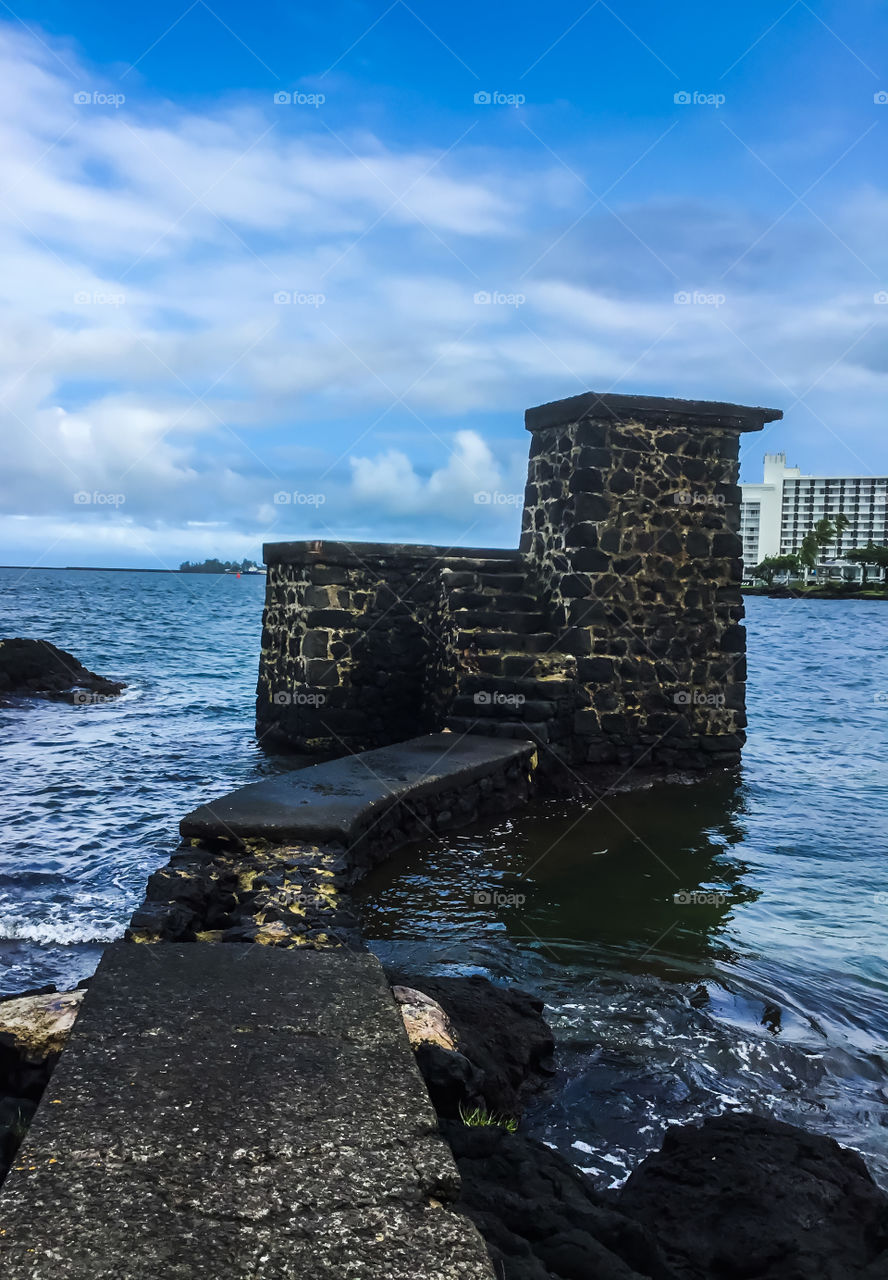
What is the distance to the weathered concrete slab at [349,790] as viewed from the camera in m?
6.60

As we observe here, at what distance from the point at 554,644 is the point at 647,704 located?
4.02 ft

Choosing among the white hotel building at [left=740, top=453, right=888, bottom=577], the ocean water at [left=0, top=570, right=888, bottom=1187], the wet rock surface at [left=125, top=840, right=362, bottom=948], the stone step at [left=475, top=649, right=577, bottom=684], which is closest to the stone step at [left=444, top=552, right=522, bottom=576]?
the stone step at [left=475, top=649, right=577, bottom=684]

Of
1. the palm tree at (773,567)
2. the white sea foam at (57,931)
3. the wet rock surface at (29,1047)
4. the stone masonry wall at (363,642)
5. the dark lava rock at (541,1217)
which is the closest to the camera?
the dark lava rock at (541,1217)

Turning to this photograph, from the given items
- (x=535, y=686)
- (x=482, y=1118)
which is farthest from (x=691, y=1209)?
(x=535, y=686)

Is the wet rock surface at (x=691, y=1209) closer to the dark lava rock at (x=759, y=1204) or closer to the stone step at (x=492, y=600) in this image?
the dark lava rock at (x=759, y=1204)

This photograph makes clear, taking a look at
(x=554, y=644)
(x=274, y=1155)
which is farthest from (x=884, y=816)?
(x=274, y=1155)

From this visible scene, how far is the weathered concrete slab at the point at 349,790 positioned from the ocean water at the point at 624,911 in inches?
19.6

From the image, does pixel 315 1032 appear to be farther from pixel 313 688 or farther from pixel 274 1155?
pixel 313 688

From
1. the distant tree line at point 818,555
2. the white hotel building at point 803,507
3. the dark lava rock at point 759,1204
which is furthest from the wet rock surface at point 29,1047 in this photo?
the white hotel building at point 803,507

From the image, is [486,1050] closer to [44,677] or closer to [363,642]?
[363,642]

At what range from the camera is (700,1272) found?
9.00ft

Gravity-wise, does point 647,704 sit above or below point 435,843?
above

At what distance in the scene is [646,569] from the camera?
10.7 metres

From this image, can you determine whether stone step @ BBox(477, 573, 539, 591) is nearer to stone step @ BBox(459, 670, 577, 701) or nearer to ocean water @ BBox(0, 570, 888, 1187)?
stone step @ BBox(459, 670, 577, 701)
